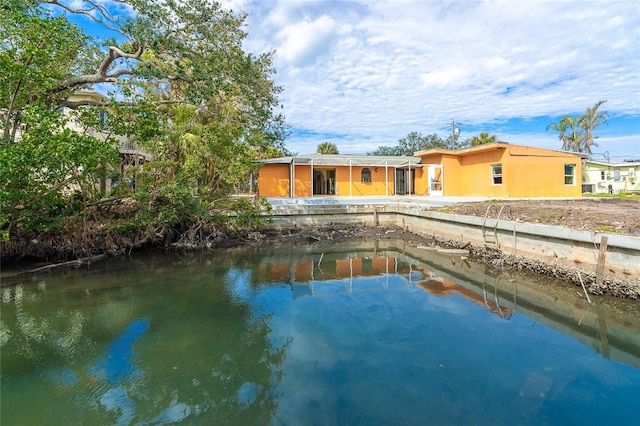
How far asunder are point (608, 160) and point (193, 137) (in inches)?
1253

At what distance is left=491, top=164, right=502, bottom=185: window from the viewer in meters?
18.8

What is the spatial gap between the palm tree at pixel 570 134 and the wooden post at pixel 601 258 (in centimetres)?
3065

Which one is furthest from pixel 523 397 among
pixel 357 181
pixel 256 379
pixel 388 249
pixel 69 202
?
pixel 357 181

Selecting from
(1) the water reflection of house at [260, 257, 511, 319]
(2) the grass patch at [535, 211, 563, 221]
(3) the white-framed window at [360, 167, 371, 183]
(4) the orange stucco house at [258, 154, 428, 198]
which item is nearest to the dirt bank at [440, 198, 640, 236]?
(2) the grass patch at [535, 211, 563, 221]

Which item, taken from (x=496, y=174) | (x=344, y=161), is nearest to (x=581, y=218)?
(x=496, y=174)

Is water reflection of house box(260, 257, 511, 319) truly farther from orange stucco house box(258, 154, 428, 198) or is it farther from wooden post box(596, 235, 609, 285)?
orange stucco house box(258, 154, 428, 198)

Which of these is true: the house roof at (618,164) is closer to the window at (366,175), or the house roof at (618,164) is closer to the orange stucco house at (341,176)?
the orange stucco house at (341,176)

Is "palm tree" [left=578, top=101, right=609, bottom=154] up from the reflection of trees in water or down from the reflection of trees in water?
up

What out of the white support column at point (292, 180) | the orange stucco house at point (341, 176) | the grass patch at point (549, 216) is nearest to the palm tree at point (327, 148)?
the orange stucco house at point (341, 176)

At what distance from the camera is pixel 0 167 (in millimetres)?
7168

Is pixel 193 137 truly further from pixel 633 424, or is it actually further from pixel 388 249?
pixel 633 424

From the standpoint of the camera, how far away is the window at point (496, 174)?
18.8 metres

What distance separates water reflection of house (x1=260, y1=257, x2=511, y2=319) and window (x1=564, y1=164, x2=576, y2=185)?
13926 mm

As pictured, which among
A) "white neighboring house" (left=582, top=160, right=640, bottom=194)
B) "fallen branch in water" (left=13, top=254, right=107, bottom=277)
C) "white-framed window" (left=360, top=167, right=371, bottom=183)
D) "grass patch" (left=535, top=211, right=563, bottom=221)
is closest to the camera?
"fallen branch in water" (left=13, top=254, right=107, bottom=277)
